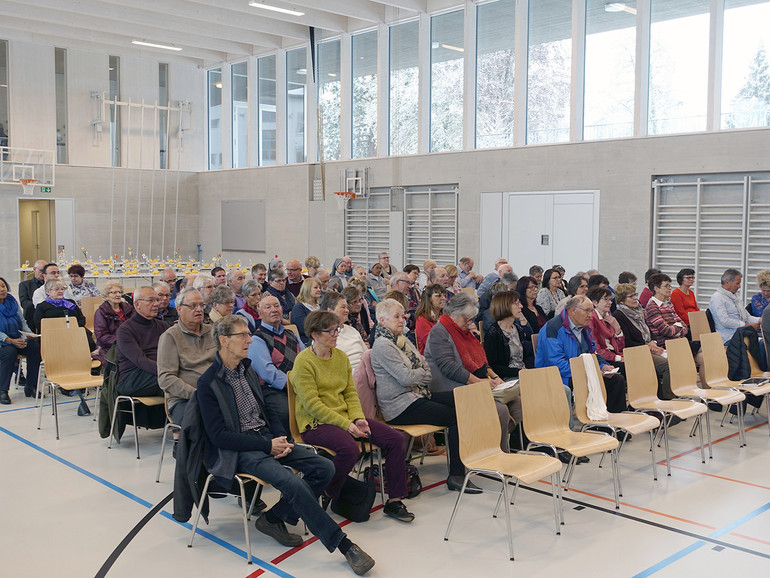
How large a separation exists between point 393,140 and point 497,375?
1090 centimetres

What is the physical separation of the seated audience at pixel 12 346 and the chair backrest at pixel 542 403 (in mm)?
5181

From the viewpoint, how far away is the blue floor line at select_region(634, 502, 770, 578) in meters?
3.66

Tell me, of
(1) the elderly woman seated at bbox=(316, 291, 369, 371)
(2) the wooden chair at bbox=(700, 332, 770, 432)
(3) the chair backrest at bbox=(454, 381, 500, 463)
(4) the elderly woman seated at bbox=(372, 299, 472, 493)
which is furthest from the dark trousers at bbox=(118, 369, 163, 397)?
(2) the wooden chair at bbox=(700, 332, 770, 432)

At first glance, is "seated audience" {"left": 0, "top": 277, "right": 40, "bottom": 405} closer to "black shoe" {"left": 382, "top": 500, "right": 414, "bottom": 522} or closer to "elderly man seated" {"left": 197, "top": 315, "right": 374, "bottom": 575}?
"elderly man seated" {"left": 197, "top": 315, "right": 374, "bottom": 575}

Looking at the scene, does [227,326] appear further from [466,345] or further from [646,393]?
[646,393]

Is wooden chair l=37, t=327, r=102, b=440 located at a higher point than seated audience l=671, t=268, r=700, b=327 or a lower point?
lower

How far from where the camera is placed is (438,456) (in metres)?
5.57

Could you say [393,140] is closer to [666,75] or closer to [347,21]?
[347,21]

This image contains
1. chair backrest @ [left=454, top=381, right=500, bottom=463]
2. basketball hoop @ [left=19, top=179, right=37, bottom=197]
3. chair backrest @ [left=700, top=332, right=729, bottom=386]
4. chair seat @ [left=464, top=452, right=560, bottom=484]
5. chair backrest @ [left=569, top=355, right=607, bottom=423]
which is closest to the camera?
chair seat @ [left=464, top=452, right=560, bottom=484]

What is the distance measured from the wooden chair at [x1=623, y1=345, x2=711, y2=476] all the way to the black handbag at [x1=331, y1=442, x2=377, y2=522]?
2247 mm

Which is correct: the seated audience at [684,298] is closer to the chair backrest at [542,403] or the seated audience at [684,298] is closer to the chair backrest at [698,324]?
the chair backrest at [698,324]

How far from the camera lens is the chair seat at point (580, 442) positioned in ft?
14.1

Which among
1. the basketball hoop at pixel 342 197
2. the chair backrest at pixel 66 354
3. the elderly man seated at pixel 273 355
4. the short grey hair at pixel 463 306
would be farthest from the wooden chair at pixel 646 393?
the basketball hoop at pixel 342 197

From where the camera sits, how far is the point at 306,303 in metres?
6.63
